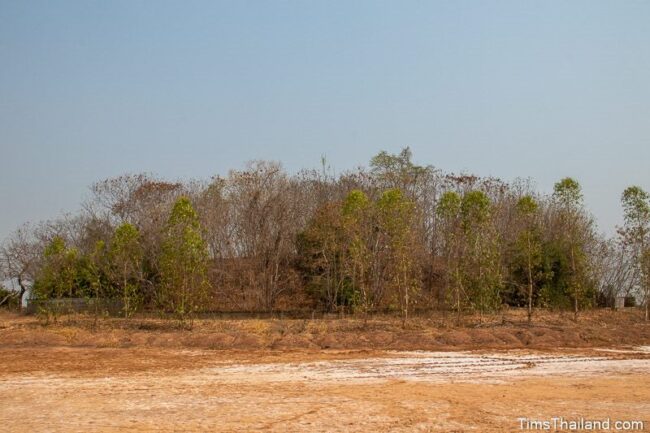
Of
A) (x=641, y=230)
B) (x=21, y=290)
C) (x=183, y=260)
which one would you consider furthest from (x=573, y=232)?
(x=21, y=290)

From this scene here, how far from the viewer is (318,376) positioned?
15133mm

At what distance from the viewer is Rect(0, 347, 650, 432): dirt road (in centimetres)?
1038

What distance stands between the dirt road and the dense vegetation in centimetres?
660

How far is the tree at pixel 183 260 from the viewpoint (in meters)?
24.6

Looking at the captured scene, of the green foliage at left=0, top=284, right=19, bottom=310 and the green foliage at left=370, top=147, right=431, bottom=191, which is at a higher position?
the green foliage at left=370, top=147, right=431, bottom=191

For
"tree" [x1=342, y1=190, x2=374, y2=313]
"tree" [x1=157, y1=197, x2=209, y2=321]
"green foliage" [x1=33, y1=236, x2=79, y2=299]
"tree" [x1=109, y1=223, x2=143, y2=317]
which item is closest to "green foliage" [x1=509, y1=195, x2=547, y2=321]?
"tree" [x1=342, y1=190, x2=374, y2=313]

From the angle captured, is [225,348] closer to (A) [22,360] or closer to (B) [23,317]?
(A) [22,360]

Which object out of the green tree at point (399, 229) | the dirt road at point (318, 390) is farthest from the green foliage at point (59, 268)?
the green tree at point (399, 229)

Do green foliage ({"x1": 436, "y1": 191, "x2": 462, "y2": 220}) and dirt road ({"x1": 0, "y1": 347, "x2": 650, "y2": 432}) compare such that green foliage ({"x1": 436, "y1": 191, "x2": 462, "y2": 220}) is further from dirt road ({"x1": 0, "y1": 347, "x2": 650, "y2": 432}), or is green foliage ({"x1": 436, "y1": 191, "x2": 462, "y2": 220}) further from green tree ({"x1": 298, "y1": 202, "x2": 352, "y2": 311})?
dirt road ({"x1": 0, "y1": 347, "x2": 650, "y2": 432})

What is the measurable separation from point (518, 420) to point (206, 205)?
1136 inches

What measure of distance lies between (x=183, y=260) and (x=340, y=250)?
336 inches

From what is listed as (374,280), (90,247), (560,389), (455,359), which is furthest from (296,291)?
(560,389)

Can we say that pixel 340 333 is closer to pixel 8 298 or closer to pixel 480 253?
pixel 480 253

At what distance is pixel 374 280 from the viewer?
31438mm
